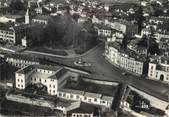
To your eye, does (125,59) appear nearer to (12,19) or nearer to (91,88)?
(91,88)

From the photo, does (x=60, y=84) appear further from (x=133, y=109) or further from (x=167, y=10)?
(x=167, y=10)

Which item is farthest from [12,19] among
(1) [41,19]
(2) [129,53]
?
(2) [129,53]

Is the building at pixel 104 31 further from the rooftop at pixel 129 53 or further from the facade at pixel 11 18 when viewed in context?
the facade at pixel 11 18

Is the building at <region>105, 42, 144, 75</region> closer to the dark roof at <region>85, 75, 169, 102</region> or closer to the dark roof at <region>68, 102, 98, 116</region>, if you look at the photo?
→ the dark roof at <region>85, 75, 169, 102</region>

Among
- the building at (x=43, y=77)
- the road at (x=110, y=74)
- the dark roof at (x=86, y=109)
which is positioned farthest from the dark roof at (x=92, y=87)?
the dark roof at (x=86, y=109)

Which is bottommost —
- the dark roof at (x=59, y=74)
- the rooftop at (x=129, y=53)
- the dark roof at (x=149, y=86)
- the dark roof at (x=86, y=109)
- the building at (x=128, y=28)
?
the dark roof at (x=86, y=109)

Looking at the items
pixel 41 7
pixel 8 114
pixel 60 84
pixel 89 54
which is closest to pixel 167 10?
pixel 41 7

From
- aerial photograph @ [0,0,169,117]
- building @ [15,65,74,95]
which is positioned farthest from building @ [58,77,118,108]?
building @ [15,65,74,95]

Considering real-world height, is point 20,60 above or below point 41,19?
below
